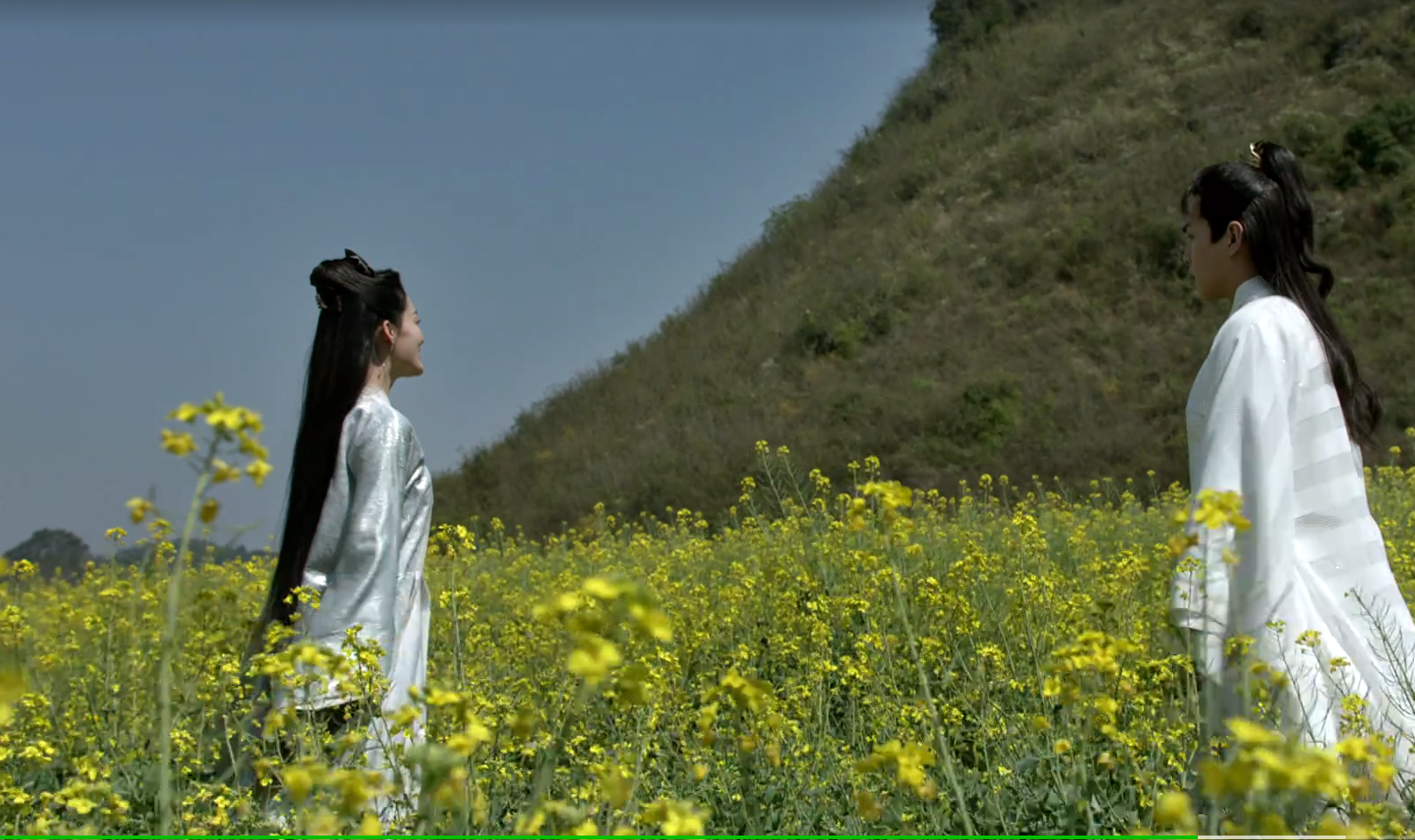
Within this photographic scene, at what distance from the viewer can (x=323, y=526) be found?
9.98 ft

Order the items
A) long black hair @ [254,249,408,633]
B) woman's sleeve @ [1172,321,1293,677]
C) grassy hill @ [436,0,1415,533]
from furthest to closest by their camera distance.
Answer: grassy hill @ [436,0,1415,533], long black hair @ [254,249,408,633], woman's sleeve @ [1172,321,1293,677]

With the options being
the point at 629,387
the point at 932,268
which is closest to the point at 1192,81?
the point at 932,268

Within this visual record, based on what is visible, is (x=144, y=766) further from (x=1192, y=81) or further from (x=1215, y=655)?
(x=1192, y=81)

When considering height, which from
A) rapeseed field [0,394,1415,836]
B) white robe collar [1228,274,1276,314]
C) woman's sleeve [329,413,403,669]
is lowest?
→ rapeseed field [0,394,1415,836]

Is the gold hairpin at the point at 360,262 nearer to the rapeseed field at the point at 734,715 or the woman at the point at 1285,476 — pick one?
the rapeseed field at the point at 734,715

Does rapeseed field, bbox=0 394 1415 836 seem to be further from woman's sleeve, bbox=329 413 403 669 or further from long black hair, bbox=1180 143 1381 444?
long black hair, bbox=1180 143 1381 444

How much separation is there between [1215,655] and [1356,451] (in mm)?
625

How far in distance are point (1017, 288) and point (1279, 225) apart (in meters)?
16.4

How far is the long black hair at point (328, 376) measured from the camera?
122 inches

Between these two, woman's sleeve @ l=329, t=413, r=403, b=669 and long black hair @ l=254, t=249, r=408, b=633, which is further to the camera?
long black hair @ l=254, t=249, r=408, b=633

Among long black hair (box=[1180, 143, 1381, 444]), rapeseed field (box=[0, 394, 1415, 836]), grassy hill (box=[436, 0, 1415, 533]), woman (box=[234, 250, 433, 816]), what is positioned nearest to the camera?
rapeseed field (box=[0, 394, 1415, 836])

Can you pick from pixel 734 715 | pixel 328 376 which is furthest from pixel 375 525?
pixel 734 715

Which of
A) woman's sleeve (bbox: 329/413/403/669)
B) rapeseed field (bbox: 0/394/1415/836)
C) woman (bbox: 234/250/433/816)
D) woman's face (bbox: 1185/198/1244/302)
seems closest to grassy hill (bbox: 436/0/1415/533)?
rapeseed field (bbox: 0/394/1415/836)

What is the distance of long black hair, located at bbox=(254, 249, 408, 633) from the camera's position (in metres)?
3.11
